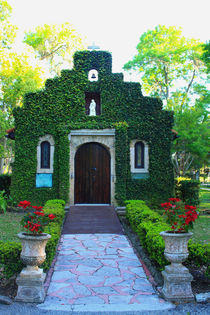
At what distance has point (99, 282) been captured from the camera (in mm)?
5270

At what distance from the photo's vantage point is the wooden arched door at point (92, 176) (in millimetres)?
13703

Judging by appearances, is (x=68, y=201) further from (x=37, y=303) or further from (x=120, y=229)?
(x=37, y=303)

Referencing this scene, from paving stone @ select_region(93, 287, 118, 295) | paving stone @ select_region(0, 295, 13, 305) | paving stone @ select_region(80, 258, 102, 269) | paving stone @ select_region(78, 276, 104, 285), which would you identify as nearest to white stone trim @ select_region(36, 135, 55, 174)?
paving stone @ select_region(80, 258, 102, 269)

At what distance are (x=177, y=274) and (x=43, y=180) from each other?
9907mm

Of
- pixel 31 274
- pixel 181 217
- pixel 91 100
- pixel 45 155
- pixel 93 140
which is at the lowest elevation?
pixel 31 274

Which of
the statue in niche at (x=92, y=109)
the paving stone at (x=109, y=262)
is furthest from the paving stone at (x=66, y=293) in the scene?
the statue in niche at (x=92, y=109)

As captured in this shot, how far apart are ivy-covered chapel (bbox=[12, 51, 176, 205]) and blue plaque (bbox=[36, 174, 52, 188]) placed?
5 cm

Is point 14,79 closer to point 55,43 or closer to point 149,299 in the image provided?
point 55,43

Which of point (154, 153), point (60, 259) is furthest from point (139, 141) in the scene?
point (60, 259)

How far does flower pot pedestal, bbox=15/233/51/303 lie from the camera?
4531 millimetres

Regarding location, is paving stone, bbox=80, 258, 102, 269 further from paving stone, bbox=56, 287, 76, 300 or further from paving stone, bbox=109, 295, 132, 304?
paving stone, bbox=109, 295, 132, 304

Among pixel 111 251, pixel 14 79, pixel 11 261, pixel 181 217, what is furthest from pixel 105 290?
pixel 14 79

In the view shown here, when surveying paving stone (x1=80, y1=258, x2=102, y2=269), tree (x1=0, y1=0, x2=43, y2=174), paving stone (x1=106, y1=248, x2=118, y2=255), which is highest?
tree (x1=0, y1=0, x2=43, y2=174)

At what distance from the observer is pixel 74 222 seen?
1044 centimetres
